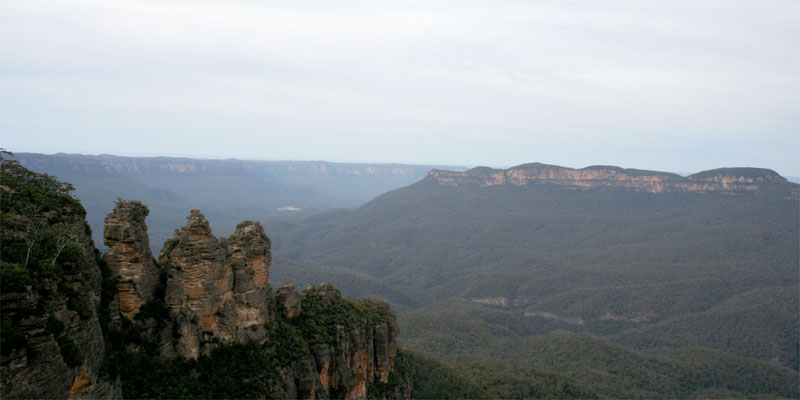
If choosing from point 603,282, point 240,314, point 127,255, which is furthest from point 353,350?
point 603,282

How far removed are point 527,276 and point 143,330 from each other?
117427mm

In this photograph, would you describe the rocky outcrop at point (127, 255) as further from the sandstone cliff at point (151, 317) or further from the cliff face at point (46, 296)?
the cliff face at point (46, 296)

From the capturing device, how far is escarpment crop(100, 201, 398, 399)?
55.6ft

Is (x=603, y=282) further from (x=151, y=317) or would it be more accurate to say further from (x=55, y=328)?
(x=55, y=328)

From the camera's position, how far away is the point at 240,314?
71.8ft

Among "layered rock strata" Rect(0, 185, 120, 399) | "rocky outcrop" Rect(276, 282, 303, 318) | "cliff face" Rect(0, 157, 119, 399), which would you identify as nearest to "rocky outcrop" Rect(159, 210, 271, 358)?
"rocky outcrop" Rect(276, 282, 303, 318)

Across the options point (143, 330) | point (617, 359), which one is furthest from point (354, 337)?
point (617, 359)

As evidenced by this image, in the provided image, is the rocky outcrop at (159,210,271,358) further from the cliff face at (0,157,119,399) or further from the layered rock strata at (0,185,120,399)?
the layered rock strata at (0,185,120,399)

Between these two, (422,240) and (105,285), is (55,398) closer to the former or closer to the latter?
(105,285)

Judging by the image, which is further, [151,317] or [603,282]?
[603,282]

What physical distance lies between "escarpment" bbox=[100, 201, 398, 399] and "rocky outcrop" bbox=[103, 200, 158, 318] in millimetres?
36

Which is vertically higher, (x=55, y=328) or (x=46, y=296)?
(x=46, y=296)

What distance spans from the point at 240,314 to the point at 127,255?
6.49 meters

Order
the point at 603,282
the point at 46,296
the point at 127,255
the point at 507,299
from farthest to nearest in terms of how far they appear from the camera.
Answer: the point at 603,282, the point at 507,299, the point at 127,255, the point at 46,296
